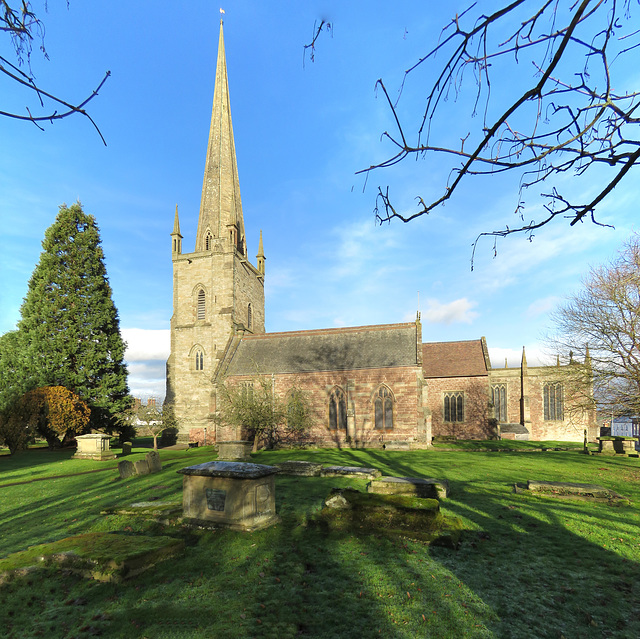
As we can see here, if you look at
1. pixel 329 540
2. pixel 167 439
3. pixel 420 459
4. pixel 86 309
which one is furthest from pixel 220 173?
pixel 329 540

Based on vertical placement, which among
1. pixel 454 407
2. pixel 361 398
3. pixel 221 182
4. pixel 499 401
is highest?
pixel 221 182

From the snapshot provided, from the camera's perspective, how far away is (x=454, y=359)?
35.9m

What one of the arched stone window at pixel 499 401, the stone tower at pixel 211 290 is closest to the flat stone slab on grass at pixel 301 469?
the stone tower at pixel 211 290

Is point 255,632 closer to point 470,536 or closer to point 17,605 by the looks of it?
point 17,605

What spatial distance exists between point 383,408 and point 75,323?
2395 cm

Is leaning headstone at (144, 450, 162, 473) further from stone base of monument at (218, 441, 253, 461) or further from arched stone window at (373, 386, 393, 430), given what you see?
arched stone window at (373, 386, 393, 430)

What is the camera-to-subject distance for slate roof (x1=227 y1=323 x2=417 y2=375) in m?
27.1

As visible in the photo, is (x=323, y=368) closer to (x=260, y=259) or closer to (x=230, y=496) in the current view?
(x=260, y=259)

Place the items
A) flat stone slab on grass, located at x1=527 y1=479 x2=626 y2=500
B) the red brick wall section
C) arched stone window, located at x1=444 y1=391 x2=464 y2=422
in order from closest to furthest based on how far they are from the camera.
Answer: flat stone slab on grass, located at x1=527 y1=479 x2=626 y2=500
the red brick wall section
arched stone window, located at x1=444 y1=391 x2=464 y2=422

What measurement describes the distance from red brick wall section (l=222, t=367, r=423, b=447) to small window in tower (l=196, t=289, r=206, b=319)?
11.1 m

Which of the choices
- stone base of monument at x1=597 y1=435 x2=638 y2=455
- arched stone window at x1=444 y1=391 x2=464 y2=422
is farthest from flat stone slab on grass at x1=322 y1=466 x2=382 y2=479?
arched stone window at x1=444 y1=391 x2=464 y2=422

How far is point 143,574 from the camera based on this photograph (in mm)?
5582

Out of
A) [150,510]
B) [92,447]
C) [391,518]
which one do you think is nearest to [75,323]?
[92,447]

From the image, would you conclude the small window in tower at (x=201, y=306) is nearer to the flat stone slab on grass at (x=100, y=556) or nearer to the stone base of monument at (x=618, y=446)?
the flat stone slab on grass at (x=100, y=556)
